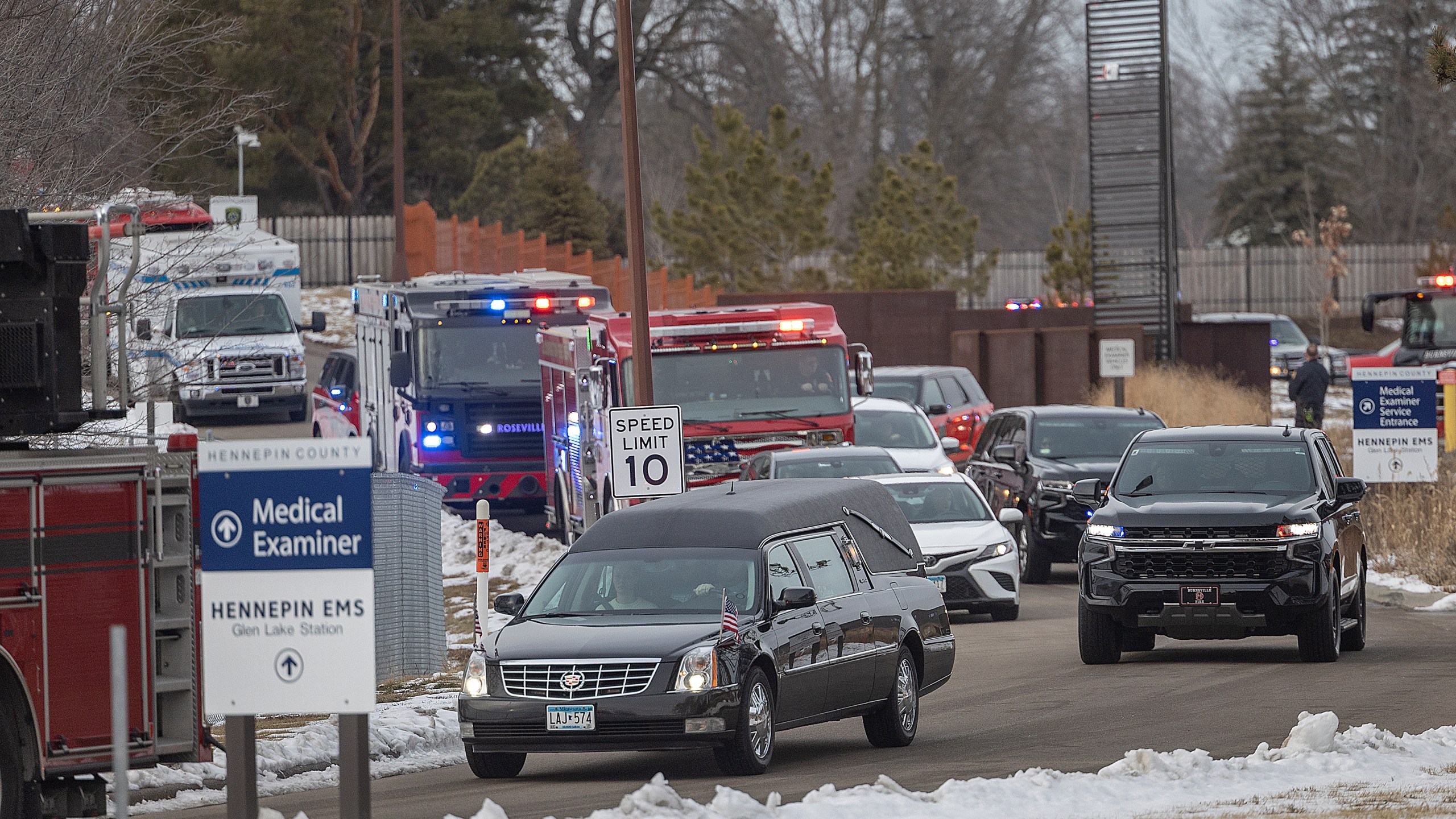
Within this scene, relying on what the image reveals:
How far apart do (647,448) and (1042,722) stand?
5.43m

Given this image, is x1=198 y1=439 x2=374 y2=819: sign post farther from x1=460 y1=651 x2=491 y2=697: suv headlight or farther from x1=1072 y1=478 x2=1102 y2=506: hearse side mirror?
x1=1072 y1=478 x2=1102 y2=506: hearse side mirror

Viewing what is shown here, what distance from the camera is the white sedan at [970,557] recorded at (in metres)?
19.4

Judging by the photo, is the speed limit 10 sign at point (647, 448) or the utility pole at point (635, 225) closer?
the speed limit 10 sign at point (647, 448)

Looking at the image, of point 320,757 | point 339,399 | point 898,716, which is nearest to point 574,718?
point 320,757

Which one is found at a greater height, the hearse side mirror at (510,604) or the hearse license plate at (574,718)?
the hearse side mirror at (510,604)

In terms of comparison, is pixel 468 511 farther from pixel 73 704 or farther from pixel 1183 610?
pixel 73 704

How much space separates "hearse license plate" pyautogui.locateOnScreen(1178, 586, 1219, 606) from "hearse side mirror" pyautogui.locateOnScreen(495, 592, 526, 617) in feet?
17.9

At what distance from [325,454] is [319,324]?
1131 inches

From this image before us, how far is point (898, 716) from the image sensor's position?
12680mm

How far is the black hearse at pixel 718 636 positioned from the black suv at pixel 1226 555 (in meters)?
2.27

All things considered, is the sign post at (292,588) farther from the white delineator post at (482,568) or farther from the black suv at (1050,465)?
the black suv at (1050,465)

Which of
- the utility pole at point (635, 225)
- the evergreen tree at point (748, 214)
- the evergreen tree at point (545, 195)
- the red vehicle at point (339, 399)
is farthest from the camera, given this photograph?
the evergreen tree at point (545, 195)

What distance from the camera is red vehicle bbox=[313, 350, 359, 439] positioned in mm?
31109

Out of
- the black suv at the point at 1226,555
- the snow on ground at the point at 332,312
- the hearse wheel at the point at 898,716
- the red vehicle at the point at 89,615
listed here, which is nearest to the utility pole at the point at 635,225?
the black suv at the point at 1226,555
